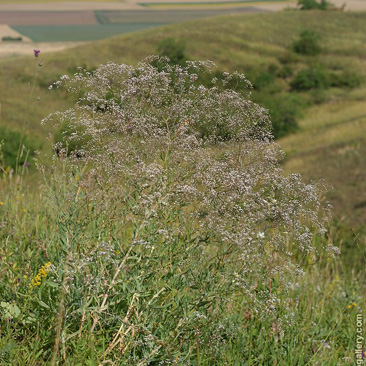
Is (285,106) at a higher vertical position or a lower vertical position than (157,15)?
higher

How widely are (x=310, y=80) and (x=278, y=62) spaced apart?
7.68 metres

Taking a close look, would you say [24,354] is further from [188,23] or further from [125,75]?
[188,23]

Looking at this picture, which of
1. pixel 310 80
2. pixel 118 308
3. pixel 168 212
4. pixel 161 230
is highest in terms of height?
pixel 161 230

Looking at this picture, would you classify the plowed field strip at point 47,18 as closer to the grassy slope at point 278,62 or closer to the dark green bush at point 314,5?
the dark green bush at point 314,5

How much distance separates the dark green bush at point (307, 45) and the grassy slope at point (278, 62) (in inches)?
49.8

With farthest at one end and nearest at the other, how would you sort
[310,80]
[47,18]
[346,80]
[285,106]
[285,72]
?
[47,18] < [285,72] < [346,80] < [310,80] < [285,106]

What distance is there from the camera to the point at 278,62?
68.2m

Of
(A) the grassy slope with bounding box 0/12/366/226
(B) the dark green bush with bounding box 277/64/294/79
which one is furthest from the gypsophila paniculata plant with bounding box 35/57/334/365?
(B) the dark green bush with bounding box 277/64/294/79

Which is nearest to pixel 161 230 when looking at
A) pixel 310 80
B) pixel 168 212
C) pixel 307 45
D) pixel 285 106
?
pixel 168 212

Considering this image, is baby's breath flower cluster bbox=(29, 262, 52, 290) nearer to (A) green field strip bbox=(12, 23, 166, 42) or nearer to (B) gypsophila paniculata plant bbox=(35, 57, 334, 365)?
(B) gypsophila paniculata plant bbox=(35, 57, 334, 365)

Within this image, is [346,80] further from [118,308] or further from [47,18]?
[47,18]

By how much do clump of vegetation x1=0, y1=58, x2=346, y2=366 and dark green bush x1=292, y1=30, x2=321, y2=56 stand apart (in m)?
69.9

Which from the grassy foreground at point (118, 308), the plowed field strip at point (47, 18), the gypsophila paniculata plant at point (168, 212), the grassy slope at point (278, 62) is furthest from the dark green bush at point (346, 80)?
the plowed field strip at point (47, 18)

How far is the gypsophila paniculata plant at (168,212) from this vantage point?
2.98 m
